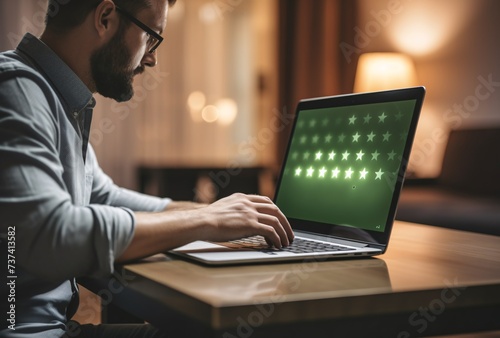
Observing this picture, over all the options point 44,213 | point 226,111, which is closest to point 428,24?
point 226,111

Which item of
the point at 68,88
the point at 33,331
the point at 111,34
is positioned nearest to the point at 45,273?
the point at 33,331

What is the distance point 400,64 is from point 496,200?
126 centimetres

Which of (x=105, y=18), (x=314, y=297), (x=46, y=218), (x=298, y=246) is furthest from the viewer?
(x=105, y=18)

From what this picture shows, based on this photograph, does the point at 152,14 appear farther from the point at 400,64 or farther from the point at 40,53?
the point at 400,64

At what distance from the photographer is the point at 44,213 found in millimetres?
762

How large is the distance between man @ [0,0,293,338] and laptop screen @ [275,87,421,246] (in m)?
0.16

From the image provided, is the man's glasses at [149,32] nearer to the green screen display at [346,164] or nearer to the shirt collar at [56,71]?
the shirt collar at [56,71]

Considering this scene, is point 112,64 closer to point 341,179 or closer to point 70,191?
point 70,191

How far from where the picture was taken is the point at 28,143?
81 centimetres

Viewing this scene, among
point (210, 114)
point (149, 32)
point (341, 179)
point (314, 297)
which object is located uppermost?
point (210, 114)

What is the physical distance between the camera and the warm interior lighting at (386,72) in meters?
3.76

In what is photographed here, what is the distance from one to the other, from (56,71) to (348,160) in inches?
21.6

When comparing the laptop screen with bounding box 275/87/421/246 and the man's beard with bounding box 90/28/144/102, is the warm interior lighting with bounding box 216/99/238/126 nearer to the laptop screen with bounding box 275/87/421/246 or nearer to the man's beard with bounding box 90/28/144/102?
the laptop screen with bounding box 275/87/421/246

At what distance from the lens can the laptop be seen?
38.1 inches
